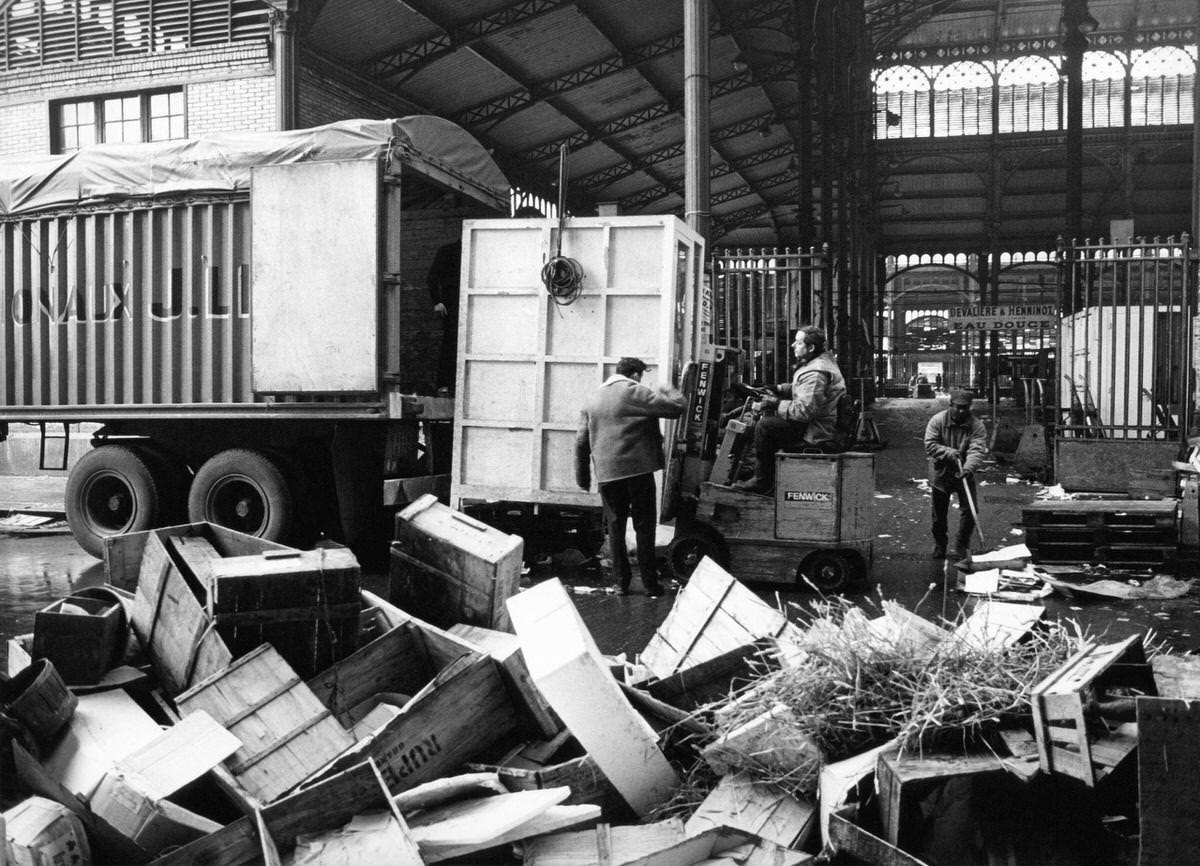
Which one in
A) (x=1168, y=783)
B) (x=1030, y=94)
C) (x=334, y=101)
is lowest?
(x=1168, y=783)

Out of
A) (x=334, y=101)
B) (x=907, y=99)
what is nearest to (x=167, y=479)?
(x=334, y=101)

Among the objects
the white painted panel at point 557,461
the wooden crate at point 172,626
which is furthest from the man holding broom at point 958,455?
the wooden crate at point 172,626

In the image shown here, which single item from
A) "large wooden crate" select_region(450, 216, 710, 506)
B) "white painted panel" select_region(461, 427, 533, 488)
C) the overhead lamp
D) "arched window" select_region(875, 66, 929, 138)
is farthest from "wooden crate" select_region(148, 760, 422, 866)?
"arched window" select_region(875, 66, 929, 138)

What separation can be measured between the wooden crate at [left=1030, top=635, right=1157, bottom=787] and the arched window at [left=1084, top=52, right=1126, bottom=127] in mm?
39074

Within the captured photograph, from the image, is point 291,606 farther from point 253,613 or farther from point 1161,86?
point 1161,86

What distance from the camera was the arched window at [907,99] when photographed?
38500 millimetres

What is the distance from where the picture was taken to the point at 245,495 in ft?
31.0

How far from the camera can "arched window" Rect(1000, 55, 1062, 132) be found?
37562mm

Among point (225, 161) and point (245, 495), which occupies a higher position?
point (225, 161)

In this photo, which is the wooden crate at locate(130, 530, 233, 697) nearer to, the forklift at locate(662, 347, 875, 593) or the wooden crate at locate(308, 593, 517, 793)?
the wooden crate at locate(308, 593, 517, 793)

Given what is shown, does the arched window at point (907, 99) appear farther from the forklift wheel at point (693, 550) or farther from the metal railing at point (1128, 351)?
the forklift wheel at point (693, 550)

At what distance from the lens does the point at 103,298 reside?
982cm

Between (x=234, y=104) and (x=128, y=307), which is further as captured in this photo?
(x=234, y=104)

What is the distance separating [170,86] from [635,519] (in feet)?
44.8
